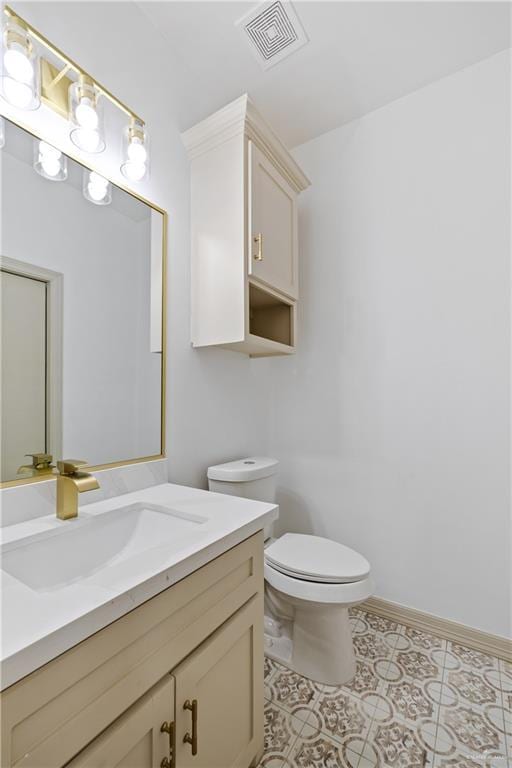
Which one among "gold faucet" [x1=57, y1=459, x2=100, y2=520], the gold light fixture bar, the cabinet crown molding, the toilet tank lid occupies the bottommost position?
the toilet tank lid

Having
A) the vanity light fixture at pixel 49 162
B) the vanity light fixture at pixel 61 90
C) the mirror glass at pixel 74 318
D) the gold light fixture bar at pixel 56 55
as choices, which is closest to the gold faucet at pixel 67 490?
the mirror glass at pixel 74 318

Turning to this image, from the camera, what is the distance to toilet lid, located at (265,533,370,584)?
4.34 feet

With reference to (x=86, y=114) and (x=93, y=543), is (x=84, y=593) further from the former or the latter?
(x=86, y=114)

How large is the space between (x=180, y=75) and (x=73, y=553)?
1881 mm

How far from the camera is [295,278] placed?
1804 millimetres

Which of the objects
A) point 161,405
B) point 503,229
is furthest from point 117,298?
point 503,229

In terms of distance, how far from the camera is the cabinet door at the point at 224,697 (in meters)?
0.73

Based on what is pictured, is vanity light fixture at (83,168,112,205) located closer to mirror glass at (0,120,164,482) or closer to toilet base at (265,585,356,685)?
mirror glass at (0,120,164,482)

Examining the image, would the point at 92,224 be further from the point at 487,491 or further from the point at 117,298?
the point at 487,491

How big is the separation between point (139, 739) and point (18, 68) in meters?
1.52

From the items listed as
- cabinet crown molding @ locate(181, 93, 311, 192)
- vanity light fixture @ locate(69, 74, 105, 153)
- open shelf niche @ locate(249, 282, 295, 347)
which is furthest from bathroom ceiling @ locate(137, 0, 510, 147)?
open shelf niche @ locate(249, 282, 295, 347)

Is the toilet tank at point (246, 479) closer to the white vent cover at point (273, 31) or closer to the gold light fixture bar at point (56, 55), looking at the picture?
the gold light fixture bar at point (56, 55)

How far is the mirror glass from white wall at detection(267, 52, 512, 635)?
970 mm

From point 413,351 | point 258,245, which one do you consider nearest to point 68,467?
point 258,245
